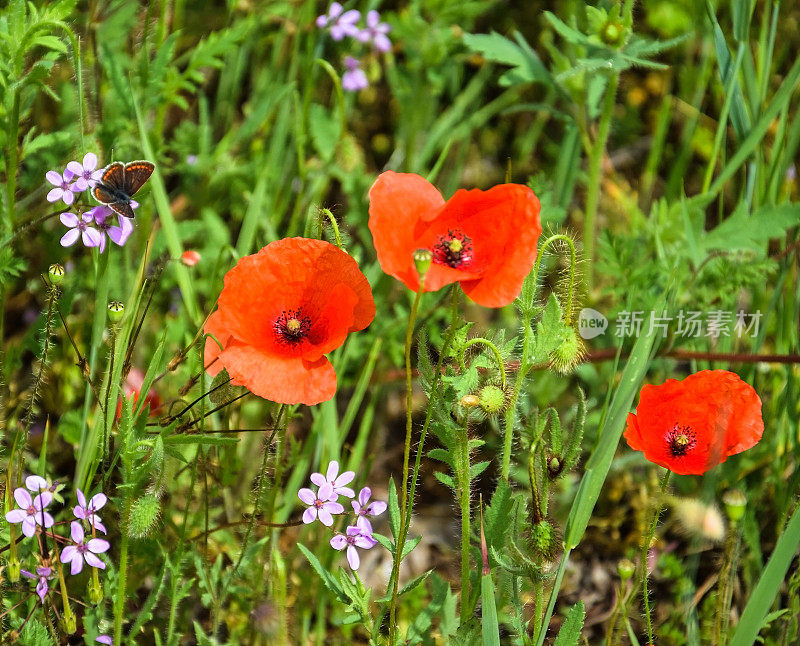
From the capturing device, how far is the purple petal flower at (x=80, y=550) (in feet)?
6.88

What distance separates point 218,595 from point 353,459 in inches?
23.1

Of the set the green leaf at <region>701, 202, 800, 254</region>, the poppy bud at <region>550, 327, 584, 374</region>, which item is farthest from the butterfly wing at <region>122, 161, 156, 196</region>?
the green leaf at <region>701, 202, 800, 254</region>

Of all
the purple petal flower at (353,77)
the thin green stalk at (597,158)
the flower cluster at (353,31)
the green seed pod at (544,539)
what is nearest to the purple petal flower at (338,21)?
the flower cluster at (353,31)

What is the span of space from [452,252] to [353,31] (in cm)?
165

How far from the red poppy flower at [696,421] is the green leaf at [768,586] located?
23cm

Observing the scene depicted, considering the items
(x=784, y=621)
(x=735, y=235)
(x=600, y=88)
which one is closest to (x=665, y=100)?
(x=600, y=88)

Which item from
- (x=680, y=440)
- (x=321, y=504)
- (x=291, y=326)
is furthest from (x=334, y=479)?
(x=680, y=440)

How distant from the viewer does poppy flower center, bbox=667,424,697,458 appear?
2.24 metres

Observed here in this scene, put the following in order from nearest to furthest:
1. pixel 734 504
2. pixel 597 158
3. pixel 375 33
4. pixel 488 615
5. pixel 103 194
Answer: pixel 488 615 < pixel 103 194 < pixel 734 504 < pixel 597 158 < pixel 375 33

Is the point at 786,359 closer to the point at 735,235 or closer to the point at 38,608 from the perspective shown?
the point at 735,235

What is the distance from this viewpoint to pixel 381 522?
3.27 metres

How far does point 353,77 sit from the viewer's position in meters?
3.71

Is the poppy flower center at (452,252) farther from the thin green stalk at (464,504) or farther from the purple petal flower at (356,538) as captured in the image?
the purple petal flower at (356,538)

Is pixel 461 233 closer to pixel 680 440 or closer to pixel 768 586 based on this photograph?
pixel 680 440
